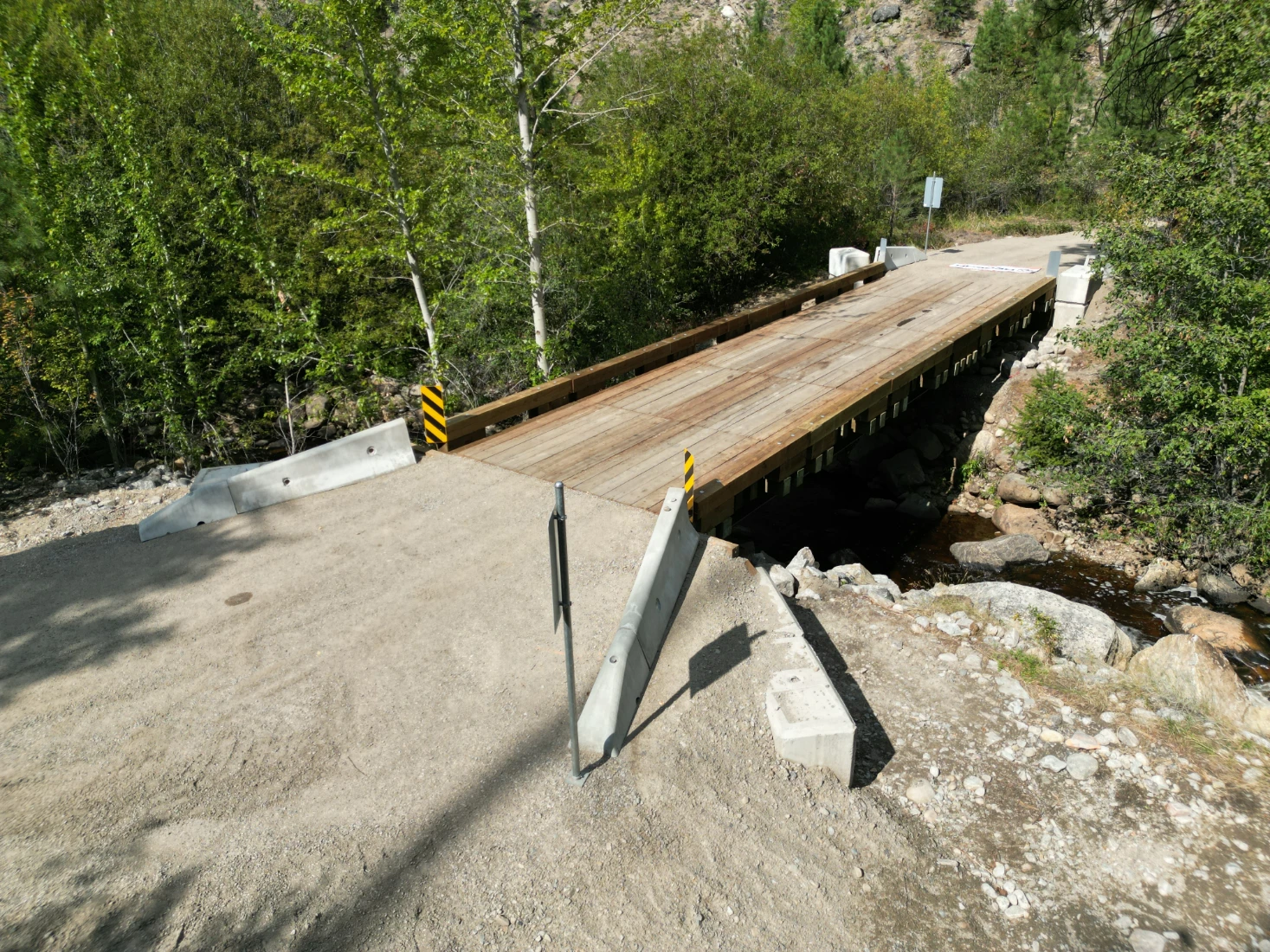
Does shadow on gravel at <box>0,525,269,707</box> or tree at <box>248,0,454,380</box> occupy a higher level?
tree at <box>248,0,454,380</box>

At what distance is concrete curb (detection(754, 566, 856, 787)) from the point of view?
571 centimetres

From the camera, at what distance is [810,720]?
585 centimetres

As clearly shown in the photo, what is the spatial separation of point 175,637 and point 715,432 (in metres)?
6.51

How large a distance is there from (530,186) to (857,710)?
1092cm

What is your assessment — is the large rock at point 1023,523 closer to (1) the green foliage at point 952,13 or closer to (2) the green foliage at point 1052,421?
(2) the green foliage at point 1052,421

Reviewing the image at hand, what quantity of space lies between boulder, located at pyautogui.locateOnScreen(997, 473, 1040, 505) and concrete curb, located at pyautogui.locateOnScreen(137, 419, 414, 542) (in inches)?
A: 439

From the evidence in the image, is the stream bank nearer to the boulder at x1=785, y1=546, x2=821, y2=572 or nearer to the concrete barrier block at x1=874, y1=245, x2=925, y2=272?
the concrete barrier block at x1=874, y1=245, x2=925, y2=272

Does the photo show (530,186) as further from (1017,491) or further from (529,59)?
(1017,491)

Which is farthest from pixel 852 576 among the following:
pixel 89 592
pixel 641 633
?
pixel 89 592

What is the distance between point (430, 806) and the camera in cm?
530

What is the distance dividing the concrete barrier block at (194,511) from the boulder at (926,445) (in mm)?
13682

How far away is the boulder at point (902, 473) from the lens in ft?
54.9

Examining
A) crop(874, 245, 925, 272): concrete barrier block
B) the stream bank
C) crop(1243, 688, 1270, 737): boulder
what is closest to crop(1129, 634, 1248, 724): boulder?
crop(1243, 688, 1270, 737): boulder

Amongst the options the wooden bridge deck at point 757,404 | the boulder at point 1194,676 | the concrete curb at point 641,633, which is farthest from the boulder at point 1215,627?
the concrete curb at point 641,633
